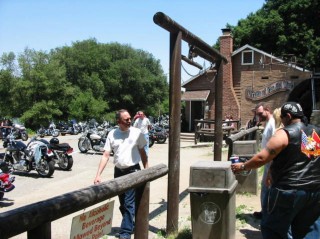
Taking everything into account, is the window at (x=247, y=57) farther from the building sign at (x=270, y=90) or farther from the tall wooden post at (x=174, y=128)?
the tall wooden post at (x=174, y=128)

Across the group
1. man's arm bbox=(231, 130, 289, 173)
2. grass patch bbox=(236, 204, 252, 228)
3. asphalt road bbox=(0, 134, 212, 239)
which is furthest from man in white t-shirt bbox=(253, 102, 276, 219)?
asphalt road bbox=(0, 134, 212, 239)

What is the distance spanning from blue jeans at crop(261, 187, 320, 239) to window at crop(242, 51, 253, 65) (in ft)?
82.5

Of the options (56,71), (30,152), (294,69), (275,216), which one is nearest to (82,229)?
(275,216)

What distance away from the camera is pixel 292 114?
4090mm

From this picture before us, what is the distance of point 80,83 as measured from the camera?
2077 inches

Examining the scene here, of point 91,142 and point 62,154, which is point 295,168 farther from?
point 91,142

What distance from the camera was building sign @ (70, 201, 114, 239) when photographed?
3.06 m

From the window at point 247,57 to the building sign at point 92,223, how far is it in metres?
26.1

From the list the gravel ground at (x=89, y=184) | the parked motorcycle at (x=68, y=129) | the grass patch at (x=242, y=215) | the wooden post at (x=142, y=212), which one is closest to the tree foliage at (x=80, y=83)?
the parked motorcycle at (x=68, y=129)

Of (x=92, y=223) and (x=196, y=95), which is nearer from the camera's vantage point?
(x=92, y=223)

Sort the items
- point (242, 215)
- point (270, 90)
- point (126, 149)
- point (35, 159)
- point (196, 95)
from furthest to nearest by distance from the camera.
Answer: point (196, 95), point (270, 90), point (35, 159), point (242, 215), point (126, 149)

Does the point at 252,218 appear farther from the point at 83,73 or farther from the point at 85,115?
the point at 83,73

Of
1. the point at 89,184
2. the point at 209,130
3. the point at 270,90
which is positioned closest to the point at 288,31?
the point at 270,90

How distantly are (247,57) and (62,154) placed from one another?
62.3ft
